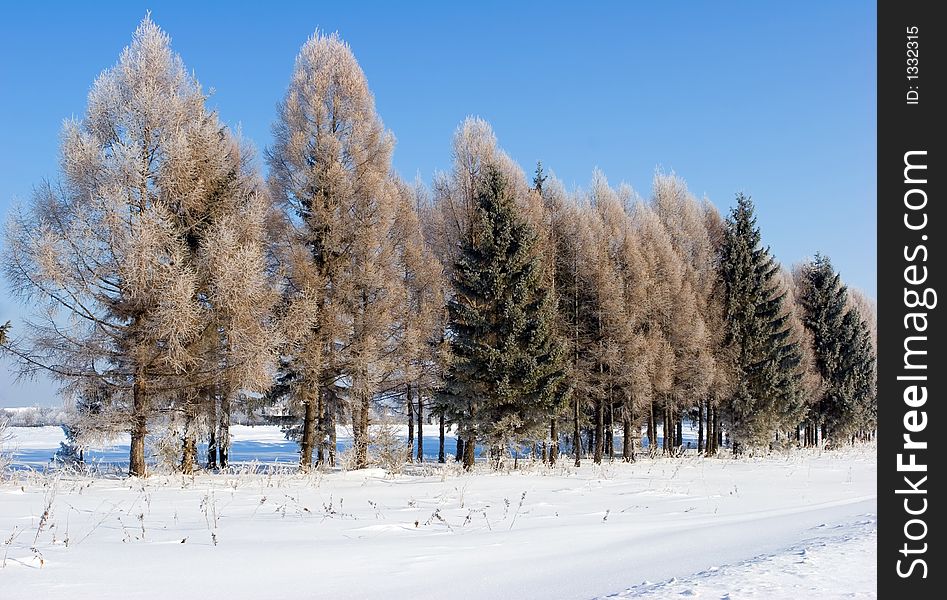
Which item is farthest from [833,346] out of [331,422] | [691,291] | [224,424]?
[224,424]

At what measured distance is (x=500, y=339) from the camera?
21297 millimetres

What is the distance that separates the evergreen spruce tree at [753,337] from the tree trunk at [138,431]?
27717 mm

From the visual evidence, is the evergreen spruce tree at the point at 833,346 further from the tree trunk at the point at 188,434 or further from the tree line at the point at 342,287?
the tree trunk at the point at 188,434

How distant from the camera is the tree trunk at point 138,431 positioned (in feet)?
48.8

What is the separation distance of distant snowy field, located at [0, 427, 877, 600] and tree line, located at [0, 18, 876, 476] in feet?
13.5

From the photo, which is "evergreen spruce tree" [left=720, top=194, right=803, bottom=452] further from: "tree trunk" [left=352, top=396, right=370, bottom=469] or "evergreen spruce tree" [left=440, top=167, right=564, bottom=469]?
"tree trunk" [left=352, top=396, right=370, bottom=469]

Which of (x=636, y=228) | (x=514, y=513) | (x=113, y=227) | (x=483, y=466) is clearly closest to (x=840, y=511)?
(x=514, y=513)

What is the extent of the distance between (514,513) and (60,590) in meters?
6.16

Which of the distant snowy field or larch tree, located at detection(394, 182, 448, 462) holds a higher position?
larch tree, located at detection(394, 182, 448, 462)

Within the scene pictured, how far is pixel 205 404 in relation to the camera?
17766mm

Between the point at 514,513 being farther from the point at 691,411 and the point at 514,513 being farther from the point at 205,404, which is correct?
the point at 691,411

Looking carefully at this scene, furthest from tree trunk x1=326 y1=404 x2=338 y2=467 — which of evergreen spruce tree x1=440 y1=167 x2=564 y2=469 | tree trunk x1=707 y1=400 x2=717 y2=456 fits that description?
tree trunk x1=707 y1=400 x2=717 y2=456

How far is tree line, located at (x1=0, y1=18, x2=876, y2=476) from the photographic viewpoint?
49.1 ft

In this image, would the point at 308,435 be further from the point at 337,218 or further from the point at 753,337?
the point at 753,337
